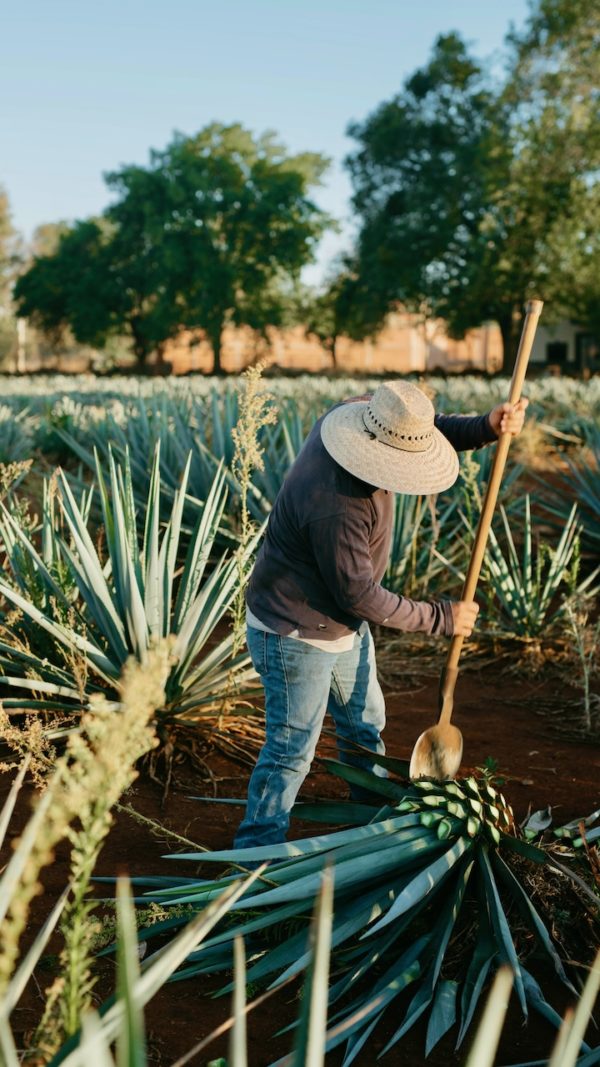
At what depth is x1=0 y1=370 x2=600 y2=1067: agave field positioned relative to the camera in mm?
1343

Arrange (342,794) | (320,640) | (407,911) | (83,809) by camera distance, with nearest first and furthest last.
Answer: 1. (83,809)
2. (407,911)
3. (320,640)
4. (342,794)

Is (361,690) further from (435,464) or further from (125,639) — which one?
(125,639)

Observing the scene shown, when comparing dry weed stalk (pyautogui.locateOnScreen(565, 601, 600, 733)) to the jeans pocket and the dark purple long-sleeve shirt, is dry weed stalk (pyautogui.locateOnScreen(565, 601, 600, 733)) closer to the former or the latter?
the dark purple long-sleeve shirt

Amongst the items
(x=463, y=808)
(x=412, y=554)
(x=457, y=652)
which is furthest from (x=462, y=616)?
(x=412, y=554)

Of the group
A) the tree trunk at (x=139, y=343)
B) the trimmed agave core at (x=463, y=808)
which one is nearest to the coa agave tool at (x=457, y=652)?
the trimmed agave core at (x=463, y=808)

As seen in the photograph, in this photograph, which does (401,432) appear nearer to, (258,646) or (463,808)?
(258,646)

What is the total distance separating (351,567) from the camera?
2883 millimetres

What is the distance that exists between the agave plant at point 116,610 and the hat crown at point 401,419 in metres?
1.23

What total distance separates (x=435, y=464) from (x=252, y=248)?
4502 cm

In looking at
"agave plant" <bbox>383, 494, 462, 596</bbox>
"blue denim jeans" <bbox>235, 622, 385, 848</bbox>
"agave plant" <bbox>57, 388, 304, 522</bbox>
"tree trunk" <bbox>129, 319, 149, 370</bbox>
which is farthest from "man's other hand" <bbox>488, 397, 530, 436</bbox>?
"tree trunk" <bbox>129, 319, 149, 370</bbox>

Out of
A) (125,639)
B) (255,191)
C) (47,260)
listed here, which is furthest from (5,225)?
(125,639)

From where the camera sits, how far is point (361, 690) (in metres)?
3.44

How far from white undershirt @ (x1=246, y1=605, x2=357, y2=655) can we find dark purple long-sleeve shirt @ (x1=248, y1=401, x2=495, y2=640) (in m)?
0.02

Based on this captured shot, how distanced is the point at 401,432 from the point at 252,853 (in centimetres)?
121
